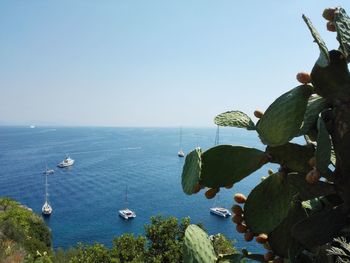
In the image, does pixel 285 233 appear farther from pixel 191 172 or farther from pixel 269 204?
pixel 191 172

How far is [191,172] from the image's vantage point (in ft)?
3.77

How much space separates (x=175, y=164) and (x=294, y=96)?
222ft

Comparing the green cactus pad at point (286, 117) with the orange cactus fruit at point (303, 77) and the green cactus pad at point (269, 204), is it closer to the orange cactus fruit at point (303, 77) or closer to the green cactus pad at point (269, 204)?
the orange cactus fruit at point (303, 77)

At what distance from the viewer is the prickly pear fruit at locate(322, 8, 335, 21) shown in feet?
3.47

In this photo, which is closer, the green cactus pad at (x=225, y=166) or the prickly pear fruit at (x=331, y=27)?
the prickly pear fruit at (x=331, y=27)

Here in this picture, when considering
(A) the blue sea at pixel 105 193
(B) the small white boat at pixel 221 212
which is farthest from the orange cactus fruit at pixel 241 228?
(B) the small white boat at pixel 221 212

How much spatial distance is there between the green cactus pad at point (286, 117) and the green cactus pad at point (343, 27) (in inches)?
5.8

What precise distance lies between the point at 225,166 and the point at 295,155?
0.24 meters

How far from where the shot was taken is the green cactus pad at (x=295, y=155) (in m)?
1.19

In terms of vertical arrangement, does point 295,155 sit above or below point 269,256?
above

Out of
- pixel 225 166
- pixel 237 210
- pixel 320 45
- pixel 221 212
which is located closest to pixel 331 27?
pixel 320 45

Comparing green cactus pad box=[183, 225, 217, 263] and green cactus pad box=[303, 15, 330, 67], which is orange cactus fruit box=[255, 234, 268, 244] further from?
green cactus pad box=[303, 15, 330, 67]

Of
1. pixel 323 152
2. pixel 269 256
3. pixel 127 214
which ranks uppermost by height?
pixel 323 152

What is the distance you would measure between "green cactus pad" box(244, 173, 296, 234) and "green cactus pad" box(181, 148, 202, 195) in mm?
250
